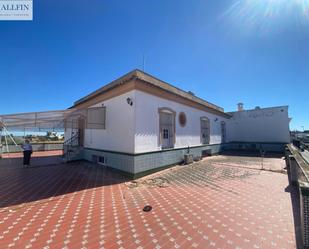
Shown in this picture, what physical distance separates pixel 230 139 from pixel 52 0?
1900 centimetres

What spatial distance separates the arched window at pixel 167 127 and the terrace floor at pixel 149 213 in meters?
2.78

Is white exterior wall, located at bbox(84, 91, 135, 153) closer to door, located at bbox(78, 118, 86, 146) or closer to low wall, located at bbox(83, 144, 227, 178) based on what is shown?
low wall, located at bbox(83, 144, 227, 178)

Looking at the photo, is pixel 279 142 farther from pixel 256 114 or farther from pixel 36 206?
pixel 36 206

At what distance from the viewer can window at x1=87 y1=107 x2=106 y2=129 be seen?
9.24 metres

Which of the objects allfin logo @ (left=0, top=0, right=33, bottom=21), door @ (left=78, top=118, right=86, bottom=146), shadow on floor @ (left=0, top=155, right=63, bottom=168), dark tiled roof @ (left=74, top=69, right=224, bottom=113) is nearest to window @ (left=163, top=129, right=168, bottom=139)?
dark tiled roof @ (left=74, top=69, right=224, bottom=113)

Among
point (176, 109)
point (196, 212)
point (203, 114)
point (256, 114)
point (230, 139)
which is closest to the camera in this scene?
point (196, 212)

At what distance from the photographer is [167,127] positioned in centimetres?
938

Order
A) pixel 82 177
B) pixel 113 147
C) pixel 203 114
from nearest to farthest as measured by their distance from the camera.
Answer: pixel 82 177
pixel 113 147
pixel 203 114

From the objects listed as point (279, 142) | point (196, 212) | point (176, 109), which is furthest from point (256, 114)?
point (196, 212)

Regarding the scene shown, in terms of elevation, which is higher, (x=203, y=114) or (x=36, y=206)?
(x=203, y=114)

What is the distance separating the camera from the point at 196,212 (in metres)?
3.97

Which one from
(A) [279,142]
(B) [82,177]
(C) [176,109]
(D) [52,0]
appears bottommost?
(B) [82,177]

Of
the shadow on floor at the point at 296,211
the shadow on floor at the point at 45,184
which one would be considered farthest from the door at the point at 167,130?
the shadow on floor at the point at 296,211

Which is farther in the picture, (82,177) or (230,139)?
(230,139)
